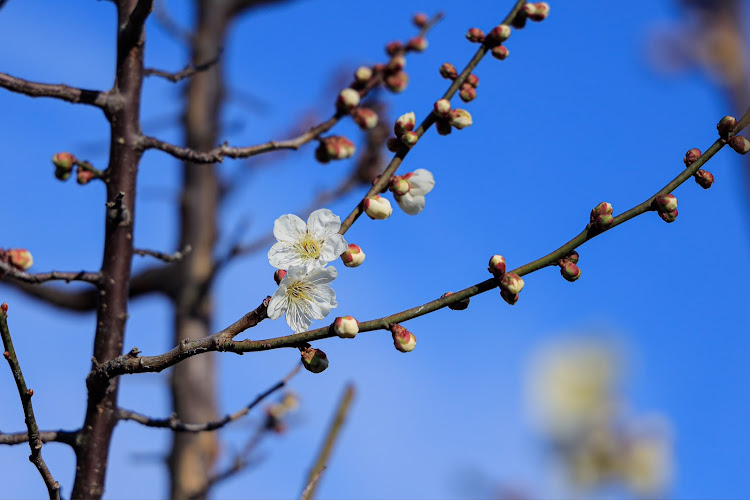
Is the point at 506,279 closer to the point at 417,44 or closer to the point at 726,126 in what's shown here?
the point at 726,126

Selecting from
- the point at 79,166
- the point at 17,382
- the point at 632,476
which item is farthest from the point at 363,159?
the point at 17,382

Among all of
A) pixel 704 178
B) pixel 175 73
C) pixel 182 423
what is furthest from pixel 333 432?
→ pixel 175 73

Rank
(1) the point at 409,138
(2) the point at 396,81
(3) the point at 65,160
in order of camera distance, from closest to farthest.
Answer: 1. (1) the point at 409,138
2. (3) the point at 65,160
3. (2) the point at 396,81

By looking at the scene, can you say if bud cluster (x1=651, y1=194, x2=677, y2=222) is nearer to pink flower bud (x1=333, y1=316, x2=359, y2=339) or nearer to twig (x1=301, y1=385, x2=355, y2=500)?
pink flower bud (x1=333, y1=316, x2=359, y2=339)

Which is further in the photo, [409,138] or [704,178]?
[409,138]

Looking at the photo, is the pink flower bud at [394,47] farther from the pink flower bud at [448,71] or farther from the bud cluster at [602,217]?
the bud cluster at [602,217]

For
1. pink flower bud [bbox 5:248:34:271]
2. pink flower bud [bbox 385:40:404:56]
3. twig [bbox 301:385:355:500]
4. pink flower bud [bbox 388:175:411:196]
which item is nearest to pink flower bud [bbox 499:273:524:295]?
pink flower bud [bbox 388:175:411:196]
